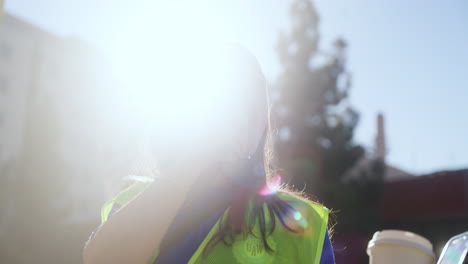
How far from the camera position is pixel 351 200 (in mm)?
17359

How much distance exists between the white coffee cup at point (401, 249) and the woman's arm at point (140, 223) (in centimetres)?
78

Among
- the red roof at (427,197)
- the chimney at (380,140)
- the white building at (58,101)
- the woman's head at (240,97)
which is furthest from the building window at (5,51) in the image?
the woman's head at (240,97)

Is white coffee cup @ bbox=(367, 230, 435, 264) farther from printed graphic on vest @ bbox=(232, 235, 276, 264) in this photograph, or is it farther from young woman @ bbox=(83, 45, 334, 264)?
printed graphic on vest @ bbox=(232, 235, 276, 264)

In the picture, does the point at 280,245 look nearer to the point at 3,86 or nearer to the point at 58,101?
the point at 3,86

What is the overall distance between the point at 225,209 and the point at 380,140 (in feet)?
64.7

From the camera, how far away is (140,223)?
1.24m

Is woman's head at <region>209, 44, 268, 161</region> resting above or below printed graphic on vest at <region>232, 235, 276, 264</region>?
above

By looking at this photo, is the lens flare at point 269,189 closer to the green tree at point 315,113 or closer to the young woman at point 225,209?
the young woman at point 225,209

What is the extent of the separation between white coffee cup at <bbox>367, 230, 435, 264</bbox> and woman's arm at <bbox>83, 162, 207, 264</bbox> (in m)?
0.78

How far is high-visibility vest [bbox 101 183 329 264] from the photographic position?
1345 mm

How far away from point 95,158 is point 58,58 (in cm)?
787

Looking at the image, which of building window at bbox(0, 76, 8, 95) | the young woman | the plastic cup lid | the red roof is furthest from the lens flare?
building window at bbox(0, 76, 8, 95)

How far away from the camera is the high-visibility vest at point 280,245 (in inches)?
52.9

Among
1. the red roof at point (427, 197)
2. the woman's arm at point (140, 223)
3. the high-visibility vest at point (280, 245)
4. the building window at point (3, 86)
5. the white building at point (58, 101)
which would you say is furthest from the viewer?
the building window at point (3, 86)
